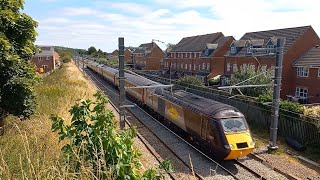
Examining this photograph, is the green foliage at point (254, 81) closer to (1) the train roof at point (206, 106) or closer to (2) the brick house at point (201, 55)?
(1) the train roof at point (206, 106)

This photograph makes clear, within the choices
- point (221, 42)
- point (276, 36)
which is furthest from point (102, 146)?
point (221, 42)

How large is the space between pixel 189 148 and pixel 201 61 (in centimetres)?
3920

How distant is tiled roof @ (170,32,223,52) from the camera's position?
5678 cm

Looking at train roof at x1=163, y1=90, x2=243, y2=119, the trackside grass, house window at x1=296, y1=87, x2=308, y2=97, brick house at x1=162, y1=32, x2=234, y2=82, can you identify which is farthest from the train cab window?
brick house at x1=162, y1=32, x2=234, y2=82

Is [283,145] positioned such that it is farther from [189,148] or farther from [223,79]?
[223,79]

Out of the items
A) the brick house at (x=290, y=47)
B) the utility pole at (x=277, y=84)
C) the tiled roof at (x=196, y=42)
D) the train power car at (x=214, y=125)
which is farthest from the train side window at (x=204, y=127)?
the tiled roof at (x=196, y=42)

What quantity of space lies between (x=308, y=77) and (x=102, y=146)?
33674 mm

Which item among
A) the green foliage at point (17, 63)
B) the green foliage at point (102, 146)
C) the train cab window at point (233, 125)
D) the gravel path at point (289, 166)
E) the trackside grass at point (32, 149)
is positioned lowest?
the gravel path at point (289, 166)

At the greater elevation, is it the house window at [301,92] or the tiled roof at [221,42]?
the tiled roof at [221,42]

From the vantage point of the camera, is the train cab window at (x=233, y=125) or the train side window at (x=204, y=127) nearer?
the train cab window at (x=233, y=125)

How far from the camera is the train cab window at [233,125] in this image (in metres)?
14.5

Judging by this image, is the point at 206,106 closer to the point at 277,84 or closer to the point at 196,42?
the point at 277,84

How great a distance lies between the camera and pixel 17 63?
1001 cm

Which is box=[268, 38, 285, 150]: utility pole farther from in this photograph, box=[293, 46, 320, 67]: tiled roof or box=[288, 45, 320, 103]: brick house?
box=[293, 46, 320, 67]: tiled roof
